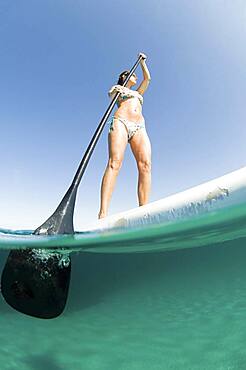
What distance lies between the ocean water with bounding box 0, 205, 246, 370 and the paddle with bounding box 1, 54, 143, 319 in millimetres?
374

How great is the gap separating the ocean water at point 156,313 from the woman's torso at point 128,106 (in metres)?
1.66

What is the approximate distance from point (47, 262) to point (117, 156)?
5.45 feet

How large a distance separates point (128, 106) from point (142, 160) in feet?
2.83

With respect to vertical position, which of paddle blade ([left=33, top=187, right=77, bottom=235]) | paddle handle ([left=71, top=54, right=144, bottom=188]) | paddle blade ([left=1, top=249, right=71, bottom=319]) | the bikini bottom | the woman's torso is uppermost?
the woman's torso

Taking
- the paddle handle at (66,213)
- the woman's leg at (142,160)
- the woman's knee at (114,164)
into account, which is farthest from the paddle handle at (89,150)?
the woman's leg at (142,160)

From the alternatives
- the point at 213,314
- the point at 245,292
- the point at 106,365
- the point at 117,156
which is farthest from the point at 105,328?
the point at 117,156

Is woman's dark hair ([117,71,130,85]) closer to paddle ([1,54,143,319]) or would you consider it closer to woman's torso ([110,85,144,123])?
woman's torso ([110,85,144,123])

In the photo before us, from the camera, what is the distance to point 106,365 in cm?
307

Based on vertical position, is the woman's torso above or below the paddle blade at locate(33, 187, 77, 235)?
above

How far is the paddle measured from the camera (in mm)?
2766

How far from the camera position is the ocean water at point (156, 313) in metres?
3.04

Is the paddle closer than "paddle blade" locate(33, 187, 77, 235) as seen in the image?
Yes

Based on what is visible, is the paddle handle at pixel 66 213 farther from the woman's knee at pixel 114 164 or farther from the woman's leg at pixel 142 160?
the woman's leg at pixel 142 160

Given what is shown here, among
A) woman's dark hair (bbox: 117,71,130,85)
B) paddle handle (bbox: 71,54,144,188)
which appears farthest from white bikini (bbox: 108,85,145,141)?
woman's dark hair (bbox: 117,71,130,85)
